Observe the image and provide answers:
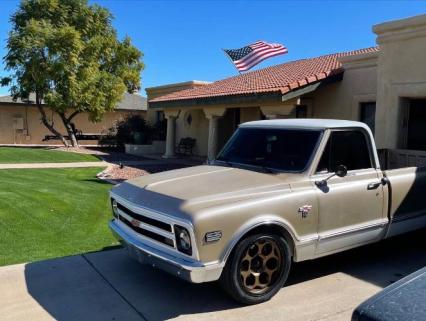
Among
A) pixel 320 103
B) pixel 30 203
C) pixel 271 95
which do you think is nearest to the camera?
pixel 30 203

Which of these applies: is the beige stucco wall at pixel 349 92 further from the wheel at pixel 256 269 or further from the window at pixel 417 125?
the wheel at pixel 256 269

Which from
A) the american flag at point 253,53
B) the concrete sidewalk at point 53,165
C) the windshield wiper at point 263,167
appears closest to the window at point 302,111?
the american flag at point 253,53

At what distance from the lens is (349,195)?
5.09 meters

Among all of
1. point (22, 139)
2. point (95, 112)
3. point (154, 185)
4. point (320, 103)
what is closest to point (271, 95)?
point (320, 103)

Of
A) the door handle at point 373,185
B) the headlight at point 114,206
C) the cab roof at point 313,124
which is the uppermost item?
the cab roof at point 313,124

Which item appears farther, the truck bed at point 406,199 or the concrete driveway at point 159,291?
the truck bed at point 406,199

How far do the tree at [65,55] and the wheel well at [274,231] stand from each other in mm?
21262

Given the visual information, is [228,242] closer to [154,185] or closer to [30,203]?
[154,185]

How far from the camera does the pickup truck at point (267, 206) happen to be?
13.6ft

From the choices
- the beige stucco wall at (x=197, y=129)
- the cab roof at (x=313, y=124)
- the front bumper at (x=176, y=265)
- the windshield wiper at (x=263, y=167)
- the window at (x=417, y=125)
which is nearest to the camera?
the front bumper at (x=176, y=265)

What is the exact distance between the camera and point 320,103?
15680 millimetres

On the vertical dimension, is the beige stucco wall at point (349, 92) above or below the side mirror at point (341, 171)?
above

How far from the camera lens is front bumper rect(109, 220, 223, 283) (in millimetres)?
4008

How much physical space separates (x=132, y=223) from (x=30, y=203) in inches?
186
